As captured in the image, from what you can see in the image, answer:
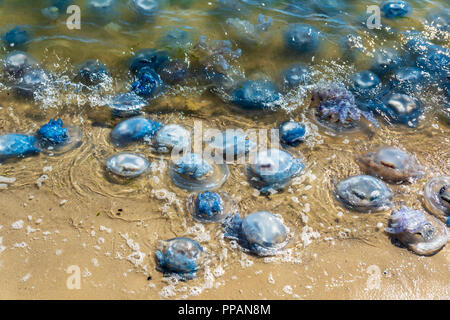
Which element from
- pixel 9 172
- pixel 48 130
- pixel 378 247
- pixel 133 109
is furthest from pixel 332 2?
pixel 9 172

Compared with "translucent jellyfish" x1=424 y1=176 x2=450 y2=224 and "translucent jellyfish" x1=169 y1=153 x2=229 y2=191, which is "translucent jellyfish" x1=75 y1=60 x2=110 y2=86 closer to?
"translucent jellyfish" x1=169 y1=153 x2=229 y2=191

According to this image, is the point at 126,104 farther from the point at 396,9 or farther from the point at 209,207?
the point at 396,9

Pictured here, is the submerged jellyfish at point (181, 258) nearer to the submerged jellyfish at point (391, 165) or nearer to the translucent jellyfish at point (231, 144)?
the translucent jellyfish at point (231, 144)

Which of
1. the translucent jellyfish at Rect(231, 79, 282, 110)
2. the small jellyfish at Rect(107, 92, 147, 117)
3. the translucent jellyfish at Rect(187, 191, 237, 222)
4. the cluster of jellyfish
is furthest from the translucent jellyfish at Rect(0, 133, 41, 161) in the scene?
the translucent jellyfish at Rect(231, 79, 282, 110)

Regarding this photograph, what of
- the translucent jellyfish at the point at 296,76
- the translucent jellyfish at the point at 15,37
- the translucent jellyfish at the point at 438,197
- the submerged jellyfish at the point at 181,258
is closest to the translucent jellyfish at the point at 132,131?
the submerged jellyfish at the point at 181,258

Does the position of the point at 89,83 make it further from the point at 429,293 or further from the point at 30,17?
the point at 429,293

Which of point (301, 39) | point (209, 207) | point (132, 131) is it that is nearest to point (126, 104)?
point (132, 131)

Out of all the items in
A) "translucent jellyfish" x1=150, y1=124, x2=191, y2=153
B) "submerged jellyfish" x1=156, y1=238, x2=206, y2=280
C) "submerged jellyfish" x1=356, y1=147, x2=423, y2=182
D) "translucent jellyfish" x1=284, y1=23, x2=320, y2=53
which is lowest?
"submerged jellyfish" x1=156, y1=238, x2=206, y2=280
